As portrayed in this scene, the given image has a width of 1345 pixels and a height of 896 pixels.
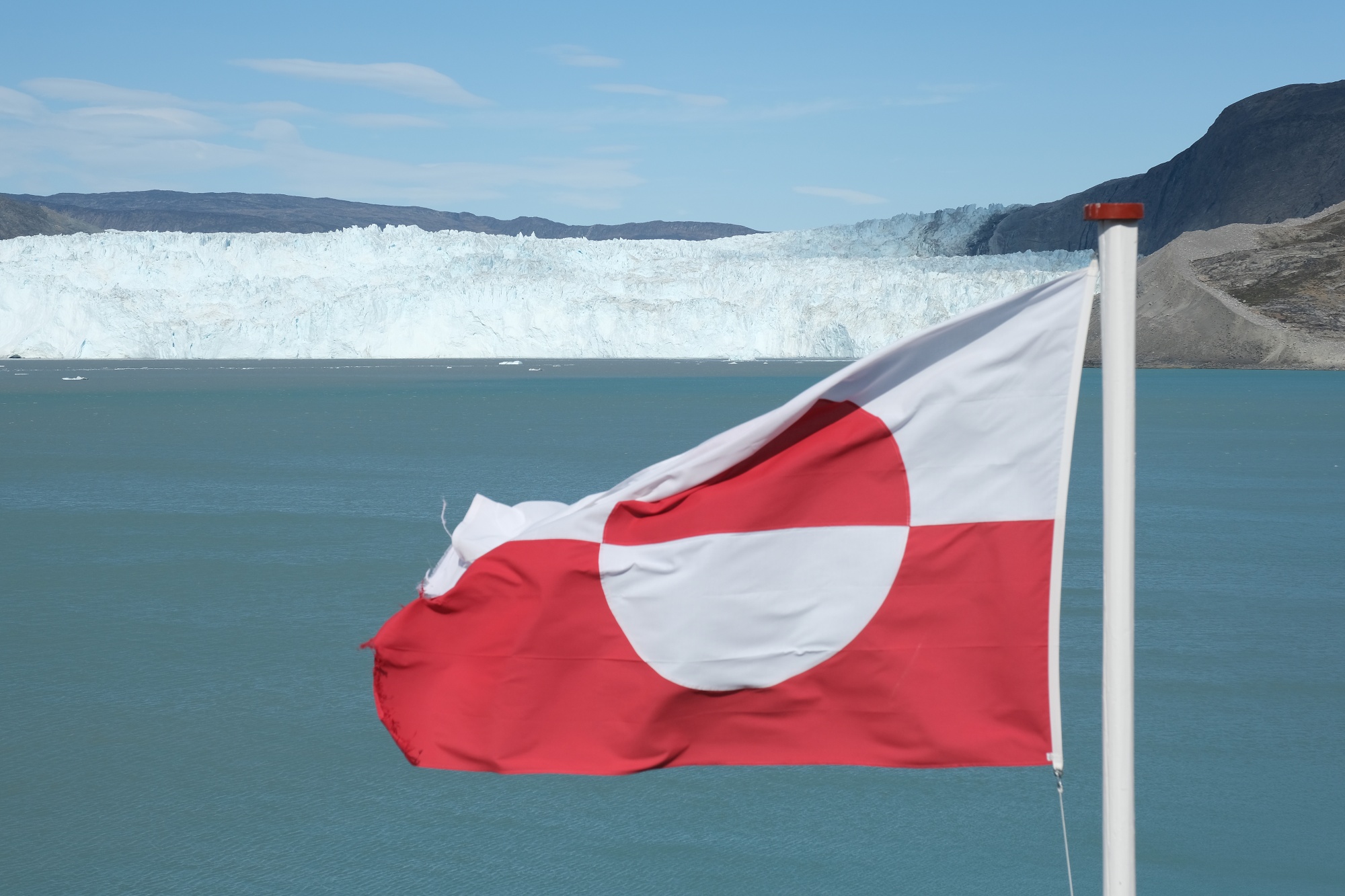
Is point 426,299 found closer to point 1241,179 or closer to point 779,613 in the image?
point 1241,179

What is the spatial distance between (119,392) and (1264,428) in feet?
86.7

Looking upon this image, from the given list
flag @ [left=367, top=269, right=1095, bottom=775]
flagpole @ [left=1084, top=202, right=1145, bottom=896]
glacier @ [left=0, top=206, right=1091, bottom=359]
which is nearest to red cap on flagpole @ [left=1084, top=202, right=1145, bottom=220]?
flagpole @ [left=1084, top=202, right=1145, bottom=896]

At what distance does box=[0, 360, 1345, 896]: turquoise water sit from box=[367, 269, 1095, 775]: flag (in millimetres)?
1541

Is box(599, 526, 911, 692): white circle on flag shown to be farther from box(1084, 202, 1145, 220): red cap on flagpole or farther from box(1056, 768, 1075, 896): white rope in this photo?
box(1084, 202, 1145, 220): red cap on flagpole

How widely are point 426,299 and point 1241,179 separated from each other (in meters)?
45.7

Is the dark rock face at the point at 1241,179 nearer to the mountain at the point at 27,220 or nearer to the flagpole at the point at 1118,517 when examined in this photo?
the flagpole at the point at 1118,517

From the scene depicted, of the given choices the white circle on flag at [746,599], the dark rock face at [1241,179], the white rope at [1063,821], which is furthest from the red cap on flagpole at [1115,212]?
the dark rock face at [1241,179]

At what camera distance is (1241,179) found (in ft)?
241

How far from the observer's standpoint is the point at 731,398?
3014 cm

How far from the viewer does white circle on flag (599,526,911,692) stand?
2.77 metres

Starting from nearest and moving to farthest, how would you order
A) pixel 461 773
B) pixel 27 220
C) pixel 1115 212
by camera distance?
pixel 1115 212
pixel 461 773
pixel 27 220

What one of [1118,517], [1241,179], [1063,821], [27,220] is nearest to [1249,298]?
[1241,179]

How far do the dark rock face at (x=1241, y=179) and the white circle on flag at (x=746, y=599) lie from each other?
67.5m

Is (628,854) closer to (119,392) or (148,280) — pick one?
(119,392)
